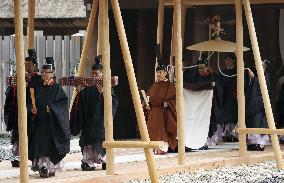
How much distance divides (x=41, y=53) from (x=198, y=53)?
11.2 ft

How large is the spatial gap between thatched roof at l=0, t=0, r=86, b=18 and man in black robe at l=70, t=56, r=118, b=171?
1174cm

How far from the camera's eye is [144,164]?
1241 cm

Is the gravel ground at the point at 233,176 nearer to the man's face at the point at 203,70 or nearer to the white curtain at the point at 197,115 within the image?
the white curtain at the point at 197,115

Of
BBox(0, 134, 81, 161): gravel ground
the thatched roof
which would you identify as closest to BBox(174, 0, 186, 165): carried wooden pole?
BBox(0, 134, 81, 161): gravel ground

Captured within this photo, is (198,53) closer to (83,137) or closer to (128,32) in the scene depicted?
(128,32)

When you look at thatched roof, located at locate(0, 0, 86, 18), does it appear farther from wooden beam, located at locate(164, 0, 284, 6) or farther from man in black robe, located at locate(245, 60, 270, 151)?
man in black robe, located at locate(245, 60, 270, 151)

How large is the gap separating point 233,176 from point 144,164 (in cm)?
116

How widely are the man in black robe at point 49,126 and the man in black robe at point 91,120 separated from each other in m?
0.62

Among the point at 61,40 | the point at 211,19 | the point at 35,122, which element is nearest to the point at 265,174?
the point at 35,122

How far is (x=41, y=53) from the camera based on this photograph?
19.2m

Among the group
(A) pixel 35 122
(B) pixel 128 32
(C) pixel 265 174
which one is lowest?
(C) pixel 265 174

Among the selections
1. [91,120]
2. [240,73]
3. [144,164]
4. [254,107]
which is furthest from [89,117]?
[254,107]

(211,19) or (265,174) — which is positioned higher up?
(211,19)

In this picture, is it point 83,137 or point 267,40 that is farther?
point 267,40
